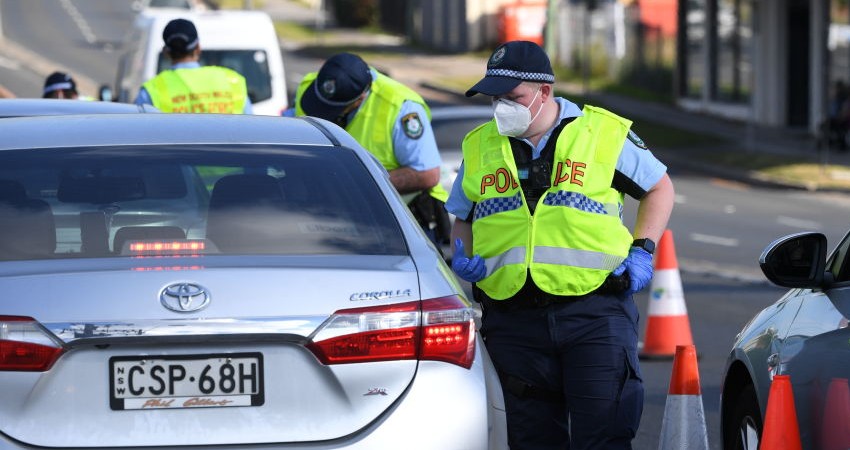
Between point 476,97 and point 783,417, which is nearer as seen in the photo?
point 783,417

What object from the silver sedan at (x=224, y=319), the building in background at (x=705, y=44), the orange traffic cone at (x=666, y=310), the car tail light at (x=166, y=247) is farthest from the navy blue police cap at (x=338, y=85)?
the building in background at (x=705, y=44)

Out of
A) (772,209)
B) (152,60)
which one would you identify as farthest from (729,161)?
(152,60)

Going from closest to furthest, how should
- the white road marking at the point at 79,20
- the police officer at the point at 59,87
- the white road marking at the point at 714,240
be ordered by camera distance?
the police officer at the point at 59,87 → the white road marking at the point at 714,240 → the white road marking at the point at 79,20

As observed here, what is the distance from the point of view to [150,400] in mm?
4062

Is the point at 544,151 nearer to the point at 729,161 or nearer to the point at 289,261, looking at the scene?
the point at 289,261

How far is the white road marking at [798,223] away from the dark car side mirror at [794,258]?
14.2 meters

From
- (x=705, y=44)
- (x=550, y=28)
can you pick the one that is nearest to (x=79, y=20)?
(x=550, y=28)

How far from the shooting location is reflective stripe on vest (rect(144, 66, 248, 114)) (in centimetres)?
950

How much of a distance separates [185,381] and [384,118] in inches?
139

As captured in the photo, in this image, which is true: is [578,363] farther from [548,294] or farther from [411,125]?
[411,125]

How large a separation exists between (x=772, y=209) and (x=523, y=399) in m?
16.9

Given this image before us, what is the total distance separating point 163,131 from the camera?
4.92 meters

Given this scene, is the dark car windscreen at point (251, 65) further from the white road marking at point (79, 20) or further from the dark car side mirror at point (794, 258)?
the white road marking at point (79, 20)

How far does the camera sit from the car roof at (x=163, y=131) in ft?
15.8
